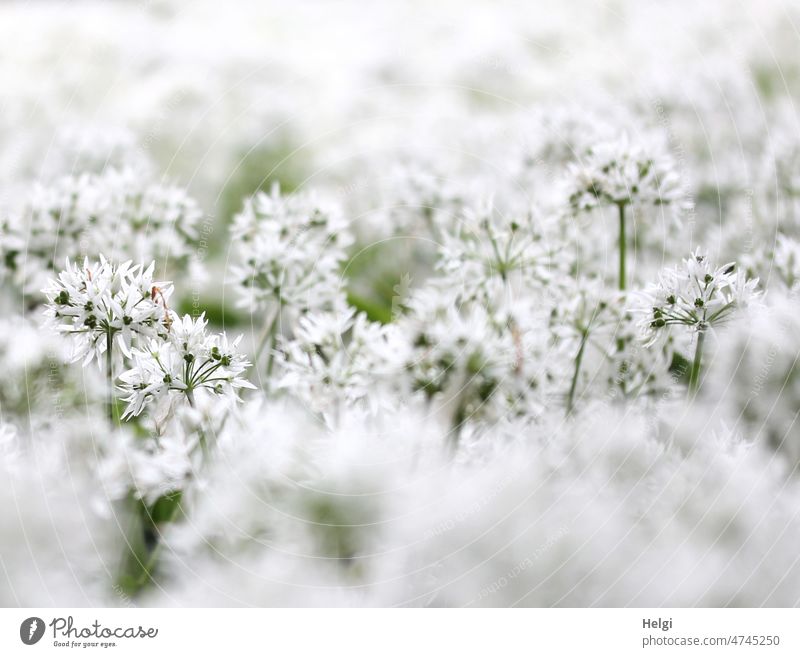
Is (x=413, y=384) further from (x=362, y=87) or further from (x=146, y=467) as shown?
(x=362, y=87)

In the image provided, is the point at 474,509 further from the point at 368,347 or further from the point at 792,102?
the point at 792,102

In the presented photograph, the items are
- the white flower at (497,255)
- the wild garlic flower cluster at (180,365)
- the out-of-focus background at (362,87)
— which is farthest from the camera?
the out-of-focus background at (362,87)

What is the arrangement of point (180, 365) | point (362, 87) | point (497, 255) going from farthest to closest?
1. point (362, 87)
2. point (497, 255)
3. point (180, 365)

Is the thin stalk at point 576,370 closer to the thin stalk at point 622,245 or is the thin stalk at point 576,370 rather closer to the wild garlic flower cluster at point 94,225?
the thin stalk at point 622,245

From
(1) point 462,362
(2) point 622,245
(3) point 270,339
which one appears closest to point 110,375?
(3) point 270,339
